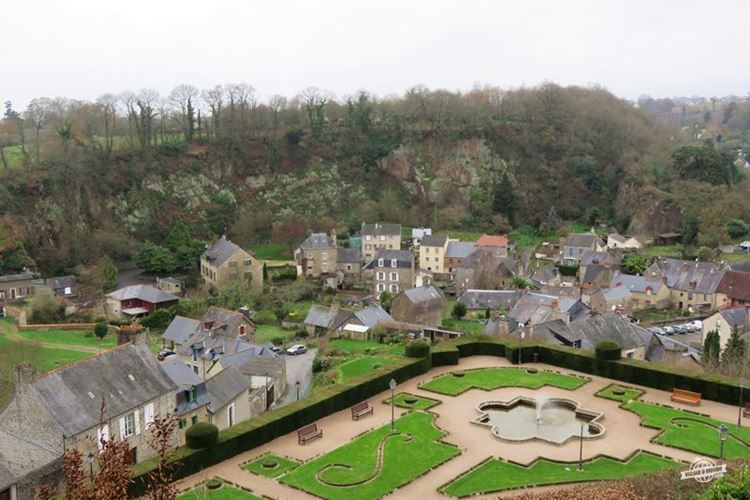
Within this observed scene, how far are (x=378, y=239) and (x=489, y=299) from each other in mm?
16549

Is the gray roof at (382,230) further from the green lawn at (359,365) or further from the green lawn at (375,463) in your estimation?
the green lawn at (375,463)

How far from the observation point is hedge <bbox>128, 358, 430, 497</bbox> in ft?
64.1

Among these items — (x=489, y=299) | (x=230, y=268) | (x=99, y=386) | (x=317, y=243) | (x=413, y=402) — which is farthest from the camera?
(x=317, y=243)

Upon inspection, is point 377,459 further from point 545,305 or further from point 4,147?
point 4,147

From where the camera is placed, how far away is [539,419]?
2397 centimetres

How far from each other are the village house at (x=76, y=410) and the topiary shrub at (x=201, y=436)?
1637 millimetres

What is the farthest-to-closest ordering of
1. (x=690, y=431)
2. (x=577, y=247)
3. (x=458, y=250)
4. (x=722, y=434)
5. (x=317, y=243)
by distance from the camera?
(x=577, y=247) < (x=458, y=250) < (x=317, y=243) < (x=690, y=431) < (x=722, y=434)

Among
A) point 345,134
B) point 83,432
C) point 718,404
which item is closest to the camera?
point 83,432

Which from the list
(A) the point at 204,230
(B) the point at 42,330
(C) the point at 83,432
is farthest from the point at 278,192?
(C) the point at 83,432

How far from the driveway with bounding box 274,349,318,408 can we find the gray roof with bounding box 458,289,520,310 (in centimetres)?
1309

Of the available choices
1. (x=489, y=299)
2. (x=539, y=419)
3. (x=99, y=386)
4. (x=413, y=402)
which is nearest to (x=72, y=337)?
(x=99, y=386)

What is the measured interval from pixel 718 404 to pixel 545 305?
1521 centimetres

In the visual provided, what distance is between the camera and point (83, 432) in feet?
64.7

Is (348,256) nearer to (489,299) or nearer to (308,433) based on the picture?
(489,299)
